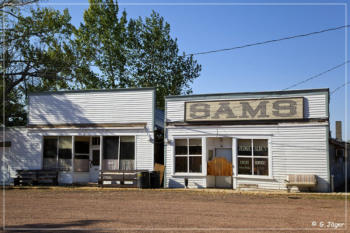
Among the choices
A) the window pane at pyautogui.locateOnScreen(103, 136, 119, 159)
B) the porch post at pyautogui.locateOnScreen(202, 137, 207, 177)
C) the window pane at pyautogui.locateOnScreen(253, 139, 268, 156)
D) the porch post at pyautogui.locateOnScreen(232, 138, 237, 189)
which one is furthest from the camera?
the window pane at pyautogui.locateOnScreen(103, 136, 119, 159)

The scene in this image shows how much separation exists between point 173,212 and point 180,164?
811 centimetres

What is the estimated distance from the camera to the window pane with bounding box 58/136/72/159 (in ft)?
71.1

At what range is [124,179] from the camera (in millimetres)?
19719

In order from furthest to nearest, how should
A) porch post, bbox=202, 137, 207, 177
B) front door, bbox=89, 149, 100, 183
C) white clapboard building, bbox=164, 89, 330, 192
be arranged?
front door, bbox=89, 149, 100, 183, porch post, bbox=202, 137, 207, 177, white clapboard building, bbox=164, 89, 330, 192

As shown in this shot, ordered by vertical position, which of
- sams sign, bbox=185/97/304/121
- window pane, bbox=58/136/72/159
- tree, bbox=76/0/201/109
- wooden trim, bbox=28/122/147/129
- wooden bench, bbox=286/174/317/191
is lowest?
wooden bench, bbox=286/174/317/191

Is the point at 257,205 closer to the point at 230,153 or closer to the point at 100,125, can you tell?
the point at 230,153

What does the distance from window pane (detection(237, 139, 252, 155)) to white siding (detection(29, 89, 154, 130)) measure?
15.8 ft

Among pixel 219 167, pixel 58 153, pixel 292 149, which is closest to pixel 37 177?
pixel 58 153

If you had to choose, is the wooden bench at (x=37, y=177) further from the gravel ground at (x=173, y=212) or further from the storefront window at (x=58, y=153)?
the gravel ground at (x=173, y=212)

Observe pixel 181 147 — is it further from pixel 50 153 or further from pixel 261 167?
pixel 50 153

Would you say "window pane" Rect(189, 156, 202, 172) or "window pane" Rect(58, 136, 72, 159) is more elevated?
"window pane" Rect(58, 136, 72, 159)

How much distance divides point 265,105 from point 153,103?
19.6ft

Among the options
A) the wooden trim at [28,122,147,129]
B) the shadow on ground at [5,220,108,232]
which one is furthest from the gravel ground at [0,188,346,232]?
the wooden trim at [28,122,147,129]

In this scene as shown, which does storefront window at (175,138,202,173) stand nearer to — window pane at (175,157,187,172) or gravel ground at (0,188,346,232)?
window pane at (175,157,187,172)
